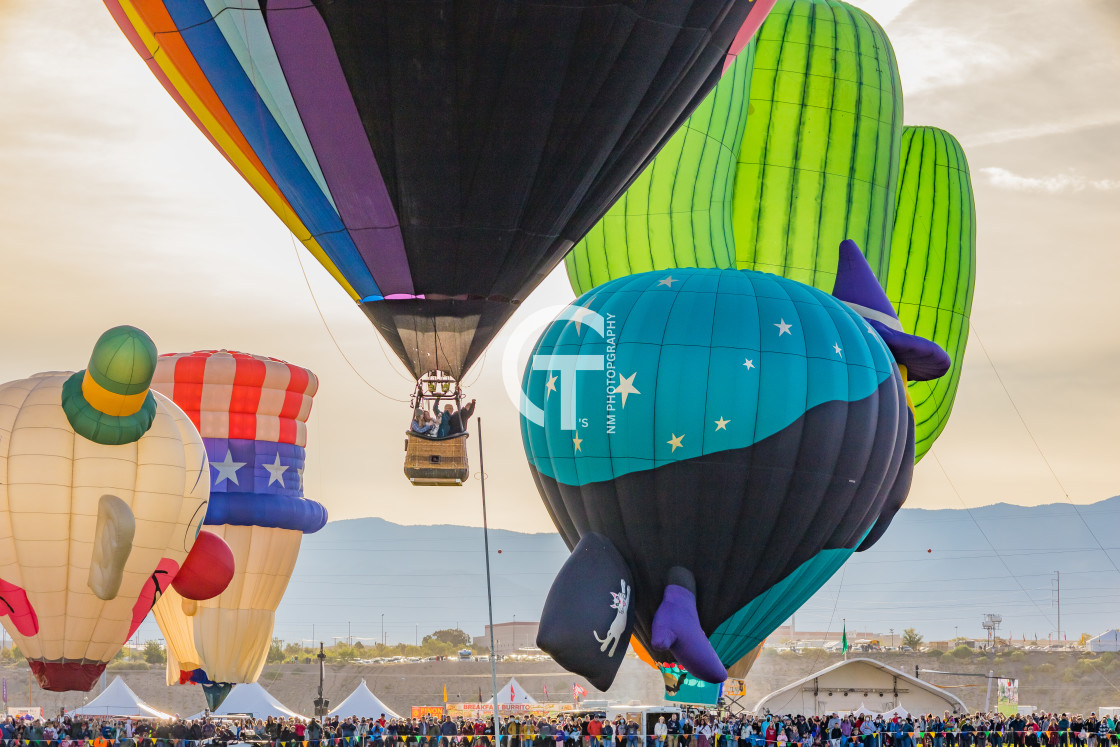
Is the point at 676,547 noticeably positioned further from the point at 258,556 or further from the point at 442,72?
the point at 258,556

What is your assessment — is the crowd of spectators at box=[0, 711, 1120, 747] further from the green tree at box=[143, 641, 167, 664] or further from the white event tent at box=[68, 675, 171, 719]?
the green tree at box=[143, 641, 167, 664]

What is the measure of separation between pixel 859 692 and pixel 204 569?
551 inches

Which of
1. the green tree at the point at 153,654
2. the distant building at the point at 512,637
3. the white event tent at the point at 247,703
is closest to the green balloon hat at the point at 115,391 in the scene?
the white event tent at the point at 247,703

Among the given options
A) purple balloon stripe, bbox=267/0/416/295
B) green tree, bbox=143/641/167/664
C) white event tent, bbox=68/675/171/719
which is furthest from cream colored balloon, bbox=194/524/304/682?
green tree, bbox=143/641/167/664

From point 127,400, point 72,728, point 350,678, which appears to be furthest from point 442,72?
point 350,678

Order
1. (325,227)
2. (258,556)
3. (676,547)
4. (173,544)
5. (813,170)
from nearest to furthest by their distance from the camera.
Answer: (325,227) → (676,547) → (173,544) → (813,170) → (258,556)

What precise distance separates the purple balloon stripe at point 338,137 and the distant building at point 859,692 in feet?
53.4

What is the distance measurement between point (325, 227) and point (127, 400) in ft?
11.9

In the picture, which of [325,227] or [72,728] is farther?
[72,728]

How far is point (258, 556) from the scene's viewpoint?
66.4 ft

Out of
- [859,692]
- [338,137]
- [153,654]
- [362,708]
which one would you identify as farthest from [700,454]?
[153,654]

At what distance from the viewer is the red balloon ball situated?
15.1m

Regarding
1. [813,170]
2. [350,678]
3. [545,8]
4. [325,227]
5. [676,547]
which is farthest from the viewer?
[350,678]

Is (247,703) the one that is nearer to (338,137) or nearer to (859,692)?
(859,692)
